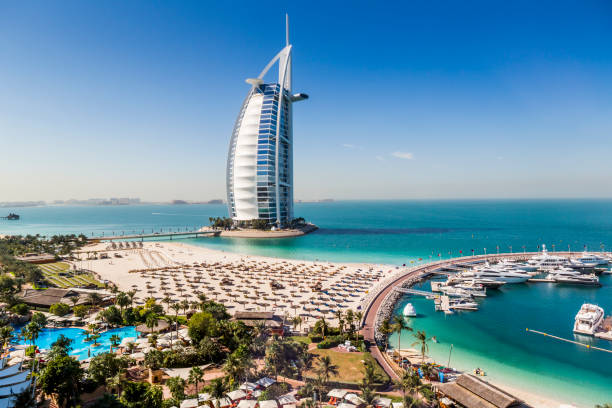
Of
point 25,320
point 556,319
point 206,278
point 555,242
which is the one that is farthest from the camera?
point 555,242

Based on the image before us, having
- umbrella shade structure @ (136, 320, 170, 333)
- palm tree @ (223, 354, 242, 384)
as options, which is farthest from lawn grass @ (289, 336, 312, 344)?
umbrella shade structure @ (136, 320, 170, 333)

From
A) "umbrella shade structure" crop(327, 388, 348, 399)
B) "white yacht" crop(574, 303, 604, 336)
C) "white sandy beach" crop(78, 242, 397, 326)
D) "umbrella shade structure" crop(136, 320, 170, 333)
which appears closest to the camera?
"umbrella shade structure" crop(327, 388, 348, 399)

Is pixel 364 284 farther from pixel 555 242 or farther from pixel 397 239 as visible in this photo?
pixel 555 242

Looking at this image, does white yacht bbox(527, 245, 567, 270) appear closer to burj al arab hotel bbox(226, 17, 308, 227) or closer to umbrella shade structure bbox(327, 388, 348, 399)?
umbrella shade structure bbox(327, 388, 348, 399)

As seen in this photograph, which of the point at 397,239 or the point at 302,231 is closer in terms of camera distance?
the point at 397,239

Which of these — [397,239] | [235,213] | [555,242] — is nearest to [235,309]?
[397,239]

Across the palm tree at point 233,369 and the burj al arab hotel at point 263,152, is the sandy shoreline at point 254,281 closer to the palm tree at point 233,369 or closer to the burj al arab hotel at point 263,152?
the palm tree at point 233,369

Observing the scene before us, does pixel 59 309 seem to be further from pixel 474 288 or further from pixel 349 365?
pixel 474 288
